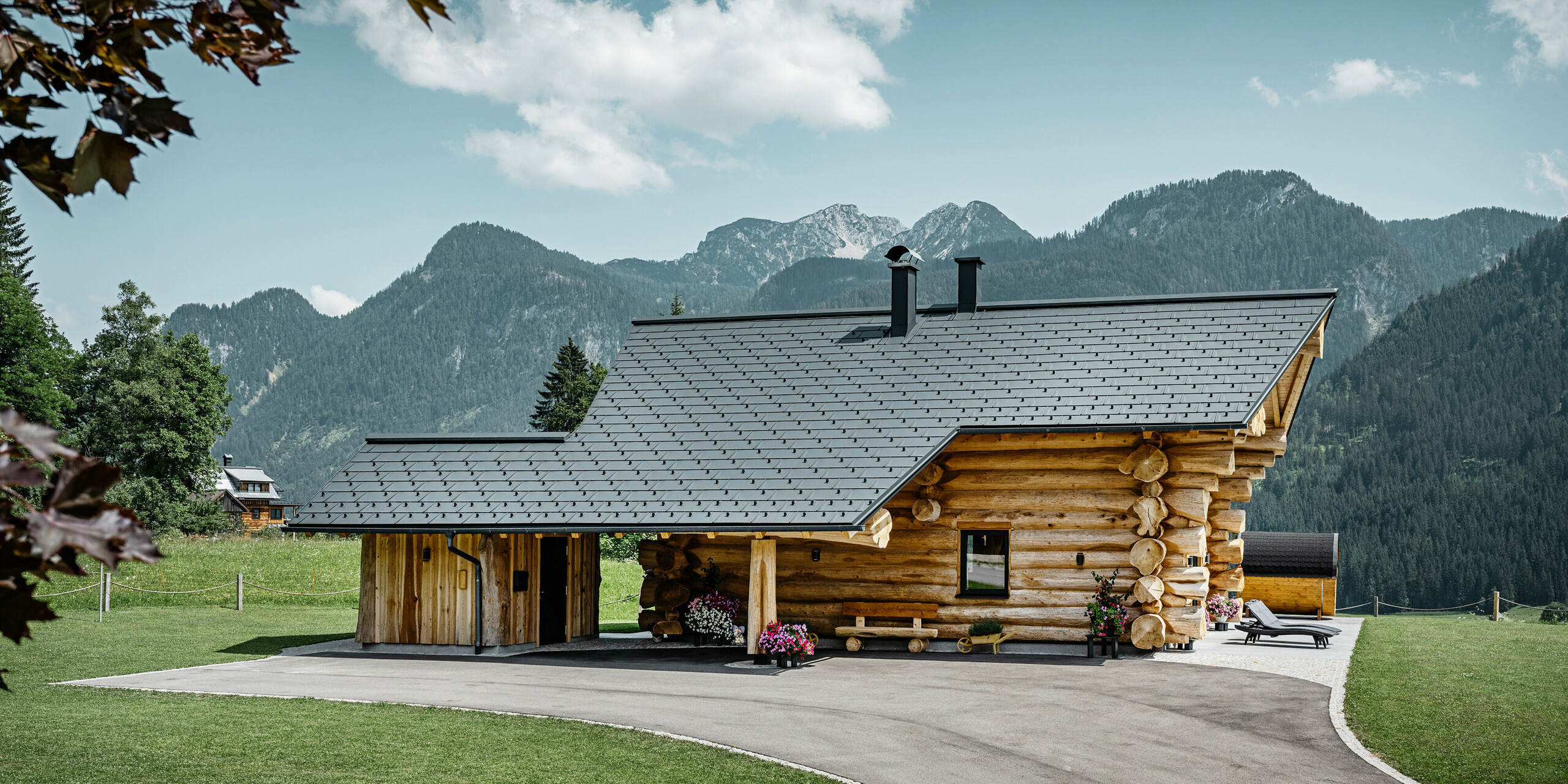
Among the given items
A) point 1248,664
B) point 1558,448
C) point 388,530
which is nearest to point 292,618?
point 388,530

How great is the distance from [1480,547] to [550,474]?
9333cm

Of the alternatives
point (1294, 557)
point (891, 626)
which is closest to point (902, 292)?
point (891, 626)

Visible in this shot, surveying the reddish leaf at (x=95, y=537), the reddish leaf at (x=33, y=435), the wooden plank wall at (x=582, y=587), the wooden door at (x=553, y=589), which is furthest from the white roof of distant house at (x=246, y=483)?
the reddish leaf at (x=95, y=537)

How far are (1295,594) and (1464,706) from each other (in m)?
14.4

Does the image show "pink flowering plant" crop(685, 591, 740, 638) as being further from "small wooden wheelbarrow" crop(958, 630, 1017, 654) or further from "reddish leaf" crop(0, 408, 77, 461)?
"reddish leaf" crop(0, 408, 77, 461)

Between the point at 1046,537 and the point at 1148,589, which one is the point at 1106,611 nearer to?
the point at 1148,589

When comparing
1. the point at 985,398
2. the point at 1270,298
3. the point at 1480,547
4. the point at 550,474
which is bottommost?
the point at 1480,547

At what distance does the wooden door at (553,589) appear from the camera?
20328 mm

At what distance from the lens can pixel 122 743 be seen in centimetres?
1062

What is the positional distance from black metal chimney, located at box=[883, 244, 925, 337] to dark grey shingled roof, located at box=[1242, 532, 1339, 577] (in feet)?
32.2

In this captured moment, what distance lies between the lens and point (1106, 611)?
18.0 metres

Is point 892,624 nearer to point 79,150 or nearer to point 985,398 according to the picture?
point 985,398

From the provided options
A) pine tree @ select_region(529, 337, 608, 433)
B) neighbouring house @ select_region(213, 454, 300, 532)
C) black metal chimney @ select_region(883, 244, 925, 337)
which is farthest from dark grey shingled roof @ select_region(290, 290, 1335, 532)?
neighbouring house @ select_region(213, 454, 300, 532)

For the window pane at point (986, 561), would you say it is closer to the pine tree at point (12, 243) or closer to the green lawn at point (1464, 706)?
the green lawn at point (1464, 706)
